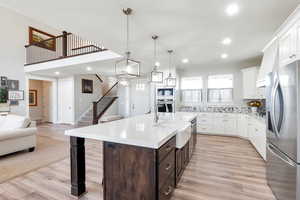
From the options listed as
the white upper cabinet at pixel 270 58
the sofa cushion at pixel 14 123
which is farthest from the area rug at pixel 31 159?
the white upper cabinet at pixel 270 58

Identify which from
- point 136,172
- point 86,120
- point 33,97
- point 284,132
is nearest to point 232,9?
point 284,132

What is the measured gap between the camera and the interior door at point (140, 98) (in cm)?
715

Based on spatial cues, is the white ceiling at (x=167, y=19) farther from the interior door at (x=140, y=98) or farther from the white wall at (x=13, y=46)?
the white wall at (x=13, y=46)

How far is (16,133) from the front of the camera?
11.6 feet

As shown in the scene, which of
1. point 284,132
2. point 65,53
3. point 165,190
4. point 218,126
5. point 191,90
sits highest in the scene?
point 65,53

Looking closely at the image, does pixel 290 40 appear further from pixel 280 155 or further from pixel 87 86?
pixel 87 86

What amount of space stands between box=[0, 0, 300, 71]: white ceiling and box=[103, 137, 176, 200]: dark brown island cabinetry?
6.07 feet

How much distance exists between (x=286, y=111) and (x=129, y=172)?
190 centimetres

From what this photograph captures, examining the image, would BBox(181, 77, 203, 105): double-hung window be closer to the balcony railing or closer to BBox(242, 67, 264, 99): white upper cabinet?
BBox(242, 67, 264, 99): white upper cabinet

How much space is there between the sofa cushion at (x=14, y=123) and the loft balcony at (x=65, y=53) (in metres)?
2.32

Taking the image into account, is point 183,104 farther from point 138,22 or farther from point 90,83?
point 90,83

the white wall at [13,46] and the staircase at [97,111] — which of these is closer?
the white wall at [13,46]

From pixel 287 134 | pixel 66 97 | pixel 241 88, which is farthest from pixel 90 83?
pixel 287 134

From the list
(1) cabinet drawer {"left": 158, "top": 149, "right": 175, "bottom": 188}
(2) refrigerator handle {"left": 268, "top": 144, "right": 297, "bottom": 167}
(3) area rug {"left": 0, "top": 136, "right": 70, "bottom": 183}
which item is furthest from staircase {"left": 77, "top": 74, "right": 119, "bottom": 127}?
(2) refrigerator handle {"left": 268, "top": 144, "right": 297, "bottom": 167}
